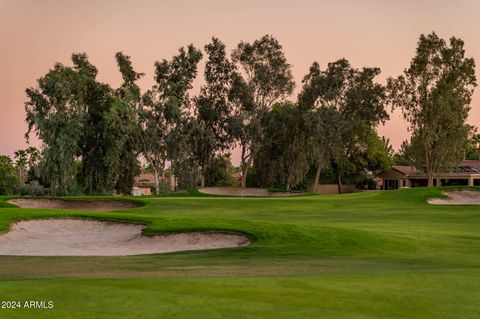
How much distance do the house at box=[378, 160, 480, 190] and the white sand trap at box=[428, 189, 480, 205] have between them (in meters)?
48.5

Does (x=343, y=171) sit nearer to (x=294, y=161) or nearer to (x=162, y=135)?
(x=294, y=161)

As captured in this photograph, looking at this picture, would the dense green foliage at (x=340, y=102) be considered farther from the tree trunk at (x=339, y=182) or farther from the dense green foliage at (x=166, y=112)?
the tree trunk at (x=339, y=182)

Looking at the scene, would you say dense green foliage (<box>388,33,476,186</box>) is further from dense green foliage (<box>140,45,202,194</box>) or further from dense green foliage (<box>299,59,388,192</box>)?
dense green foliage (<box>140,45,202,194</box>)

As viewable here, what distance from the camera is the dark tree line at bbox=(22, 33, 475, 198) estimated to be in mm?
75312

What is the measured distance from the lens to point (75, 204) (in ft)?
164

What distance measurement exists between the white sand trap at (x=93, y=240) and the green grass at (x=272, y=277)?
506 mm

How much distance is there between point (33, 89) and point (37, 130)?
5188mm

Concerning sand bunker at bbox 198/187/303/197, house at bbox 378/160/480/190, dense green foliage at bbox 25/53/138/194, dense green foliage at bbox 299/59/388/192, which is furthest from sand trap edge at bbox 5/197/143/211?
house at bbox 378/160/480/190

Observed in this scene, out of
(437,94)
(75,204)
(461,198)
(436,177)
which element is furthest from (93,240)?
(436,177)

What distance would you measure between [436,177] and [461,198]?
53.5 m

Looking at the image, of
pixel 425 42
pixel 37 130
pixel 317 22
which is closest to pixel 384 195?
pixel 317 22

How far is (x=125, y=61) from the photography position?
7944 cm

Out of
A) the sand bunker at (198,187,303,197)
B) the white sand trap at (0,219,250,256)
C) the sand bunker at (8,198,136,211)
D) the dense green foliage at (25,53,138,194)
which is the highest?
the dense green foliage at (25,53,138,194)

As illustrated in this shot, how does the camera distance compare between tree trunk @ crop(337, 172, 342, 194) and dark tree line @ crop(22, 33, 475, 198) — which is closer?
dark tree line @ crop(22, 33, 475, 198)
